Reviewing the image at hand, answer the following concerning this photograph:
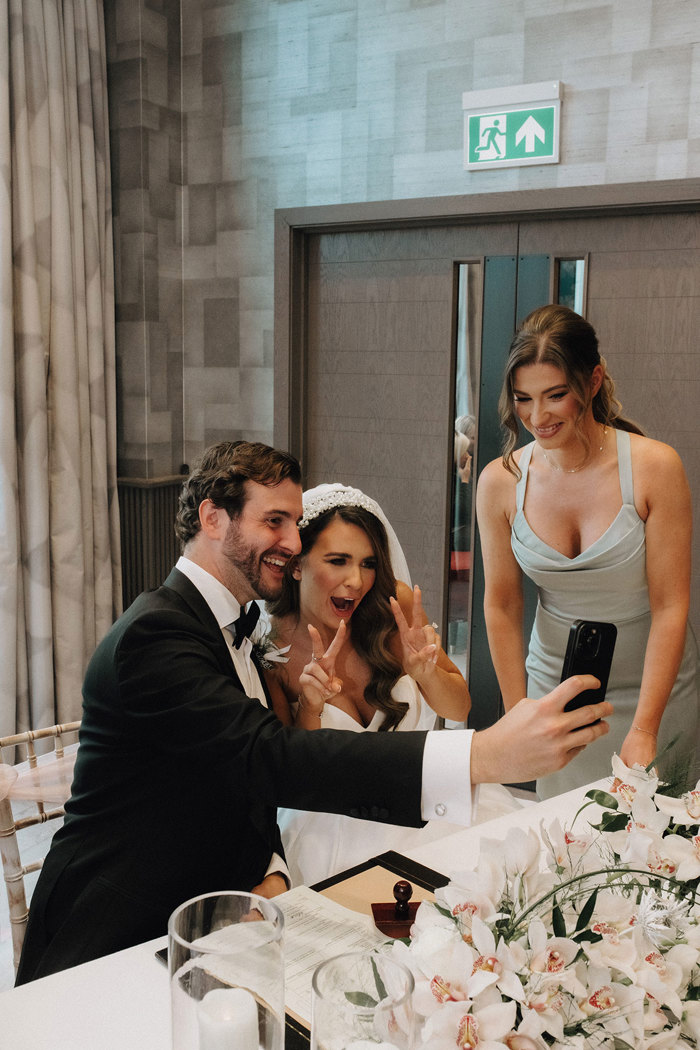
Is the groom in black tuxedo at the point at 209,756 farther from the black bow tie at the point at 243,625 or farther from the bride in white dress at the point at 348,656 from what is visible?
the bride in white dress at the point at 348,656

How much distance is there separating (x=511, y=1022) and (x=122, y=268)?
11.8 ft

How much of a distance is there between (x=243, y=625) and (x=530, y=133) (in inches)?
84.4

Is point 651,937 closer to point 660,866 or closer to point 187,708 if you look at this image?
point 660,866

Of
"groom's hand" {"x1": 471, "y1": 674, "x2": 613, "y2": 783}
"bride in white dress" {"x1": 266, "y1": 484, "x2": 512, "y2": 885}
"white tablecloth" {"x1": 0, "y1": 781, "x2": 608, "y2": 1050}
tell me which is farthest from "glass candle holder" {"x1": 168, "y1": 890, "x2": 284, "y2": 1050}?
"bride in white dress" {"x1": 266, "y1": 484, "x2": 512, "y2": 885}

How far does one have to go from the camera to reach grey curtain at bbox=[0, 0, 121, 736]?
11.4 ft

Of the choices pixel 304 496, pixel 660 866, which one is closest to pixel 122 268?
pixel 304 496

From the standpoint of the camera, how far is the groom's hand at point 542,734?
1.32 meters

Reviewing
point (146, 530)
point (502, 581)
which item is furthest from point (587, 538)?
point (146, 530)

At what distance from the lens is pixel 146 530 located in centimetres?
406

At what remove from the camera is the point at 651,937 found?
2.89 feet

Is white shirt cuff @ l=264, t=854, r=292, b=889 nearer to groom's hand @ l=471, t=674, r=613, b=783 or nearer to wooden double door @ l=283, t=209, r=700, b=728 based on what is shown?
groom's hand @ l=471, t=674, r=613, b=783

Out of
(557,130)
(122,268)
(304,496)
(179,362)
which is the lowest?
(304,496)

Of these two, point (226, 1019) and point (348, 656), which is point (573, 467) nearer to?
point (348, 656)

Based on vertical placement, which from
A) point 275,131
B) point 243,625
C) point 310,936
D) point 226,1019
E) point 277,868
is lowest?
point 277,868
